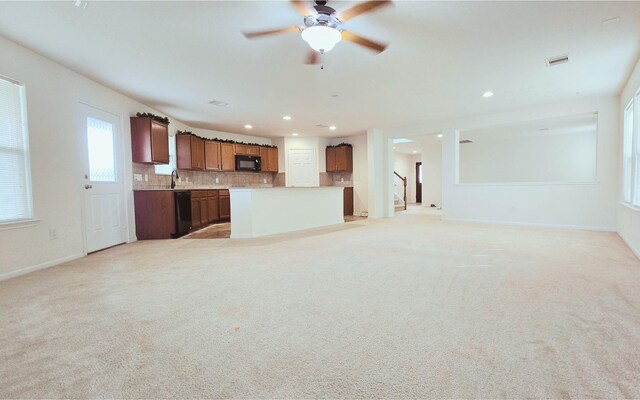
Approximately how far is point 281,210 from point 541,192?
540 centimetres

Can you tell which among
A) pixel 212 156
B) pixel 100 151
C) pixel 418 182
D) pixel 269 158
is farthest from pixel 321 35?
pixel 418 182

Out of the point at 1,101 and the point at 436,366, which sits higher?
the point at 1,101

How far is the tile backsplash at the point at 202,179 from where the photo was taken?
5656mm

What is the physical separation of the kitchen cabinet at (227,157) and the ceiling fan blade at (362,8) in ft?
20.0

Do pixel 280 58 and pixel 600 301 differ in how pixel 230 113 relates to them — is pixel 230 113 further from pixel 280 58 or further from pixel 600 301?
pixel 600 301

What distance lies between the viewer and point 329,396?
49.9 inches

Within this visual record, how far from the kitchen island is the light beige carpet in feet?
5.71

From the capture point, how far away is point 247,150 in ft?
28.0

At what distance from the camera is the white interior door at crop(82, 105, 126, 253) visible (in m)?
4.30

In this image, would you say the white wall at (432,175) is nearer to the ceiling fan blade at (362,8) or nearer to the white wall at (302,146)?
the white wall at (302,146)

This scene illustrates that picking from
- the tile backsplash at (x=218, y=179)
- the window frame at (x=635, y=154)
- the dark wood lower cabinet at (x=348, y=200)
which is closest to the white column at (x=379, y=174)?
the dark wood lower cabinet at (x=348, y=200)

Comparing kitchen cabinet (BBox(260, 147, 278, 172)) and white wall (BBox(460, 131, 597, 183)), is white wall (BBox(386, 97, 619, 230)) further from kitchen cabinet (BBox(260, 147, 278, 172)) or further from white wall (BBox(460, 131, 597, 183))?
kitchen cabinet (BBox(260, 147, 278, 172))

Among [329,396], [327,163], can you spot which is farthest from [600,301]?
[327,163]

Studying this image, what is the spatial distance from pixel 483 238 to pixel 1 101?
6.52m
